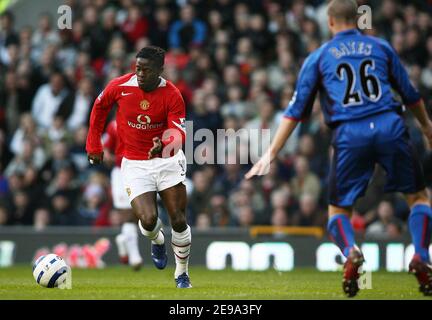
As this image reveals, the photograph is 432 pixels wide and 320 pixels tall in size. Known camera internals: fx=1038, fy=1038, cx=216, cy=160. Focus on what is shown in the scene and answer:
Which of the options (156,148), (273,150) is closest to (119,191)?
(156,148)

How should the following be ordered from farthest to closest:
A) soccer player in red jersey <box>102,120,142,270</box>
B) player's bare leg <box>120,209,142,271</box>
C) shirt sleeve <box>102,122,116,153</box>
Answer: player's bare leg <box>120,209,142,271</box> → soccer player in red jersey <box>102,120,142,270</box> → shirt sleeve <box>102,122,116,153</box>

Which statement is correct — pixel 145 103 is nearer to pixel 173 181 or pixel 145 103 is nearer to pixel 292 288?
pixel 173 181

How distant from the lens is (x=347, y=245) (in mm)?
8648

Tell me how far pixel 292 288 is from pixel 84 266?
6.77m

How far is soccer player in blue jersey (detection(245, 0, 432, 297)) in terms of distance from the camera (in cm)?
855

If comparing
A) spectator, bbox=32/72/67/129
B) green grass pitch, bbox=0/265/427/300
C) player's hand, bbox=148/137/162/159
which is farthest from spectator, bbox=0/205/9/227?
player's hand, bbox=148/137/162/159

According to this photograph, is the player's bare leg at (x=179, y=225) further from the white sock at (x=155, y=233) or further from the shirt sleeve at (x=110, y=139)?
the shirt sleeve at (x=110, y=139)

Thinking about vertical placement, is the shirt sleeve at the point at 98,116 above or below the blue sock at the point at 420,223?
above

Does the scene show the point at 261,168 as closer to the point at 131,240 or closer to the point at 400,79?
the point at 400,79

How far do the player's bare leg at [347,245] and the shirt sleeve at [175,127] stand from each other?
1984 millimetres

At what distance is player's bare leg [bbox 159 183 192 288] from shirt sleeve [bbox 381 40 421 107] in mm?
2619

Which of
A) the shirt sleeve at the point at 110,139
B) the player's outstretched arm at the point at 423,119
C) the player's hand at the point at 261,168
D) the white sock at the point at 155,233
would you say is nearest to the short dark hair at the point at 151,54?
the white sock at the point at 155,233

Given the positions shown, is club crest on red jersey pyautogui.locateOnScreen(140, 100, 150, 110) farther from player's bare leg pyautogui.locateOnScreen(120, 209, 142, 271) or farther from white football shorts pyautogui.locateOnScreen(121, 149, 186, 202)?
player's bare leg pyautogui.locateOnScreen(120, 209, 142, 271)

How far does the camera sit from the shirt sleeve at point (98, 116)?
34.3ft
